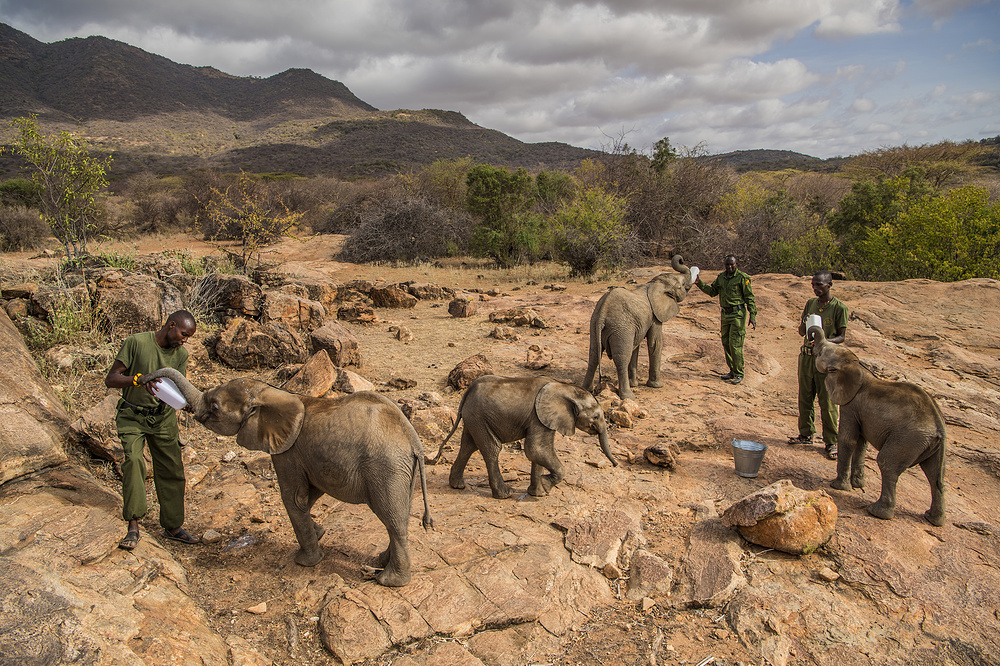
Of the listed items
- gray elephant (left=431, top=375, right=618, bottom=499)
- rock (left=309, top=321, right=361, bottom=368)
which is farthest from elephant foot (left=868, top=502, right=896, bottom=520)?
rock (left=309, top=321, right=361, bottom=368)

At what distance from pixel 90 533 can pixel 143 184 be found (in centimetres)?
3390

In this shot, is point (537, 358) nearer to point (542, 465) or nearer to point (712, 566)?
point (542, 465)

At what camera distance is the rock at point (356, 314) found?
12.2m

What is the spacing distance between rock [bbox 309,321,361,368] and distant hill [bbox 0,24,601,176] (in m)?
41.1

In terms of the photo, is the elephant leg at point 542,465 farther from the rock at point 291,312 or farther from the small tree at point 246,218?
the small tree at point 246,218

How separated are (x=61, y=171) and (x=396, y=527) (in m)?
11.2

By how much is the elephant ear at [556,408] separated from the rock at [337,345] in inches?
191

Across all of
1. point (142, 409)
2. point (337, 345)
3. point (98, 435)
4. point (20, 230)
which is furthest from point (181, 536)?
point (20, 230)

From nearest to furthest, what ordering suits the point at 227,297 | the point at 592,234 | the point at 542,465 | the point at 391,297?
the point at 542,465, the point at 227,297, the point at 391,297, the point at 592,234

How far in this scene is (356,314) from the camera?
12.2 m

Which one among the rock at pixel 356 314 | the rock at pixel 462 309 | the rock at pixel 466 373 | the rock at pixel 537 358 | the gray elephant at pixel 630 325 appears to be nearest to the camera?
the gray elephant at pixel 630 325

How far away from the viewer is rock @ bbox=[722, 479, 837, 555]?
4211mm

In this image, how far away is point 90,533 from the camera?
3.69 m

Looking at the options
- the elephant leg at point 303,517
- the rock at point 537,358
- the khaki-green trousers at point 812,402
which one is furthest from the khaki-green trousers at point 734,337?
the elephant leg at point 303,517
